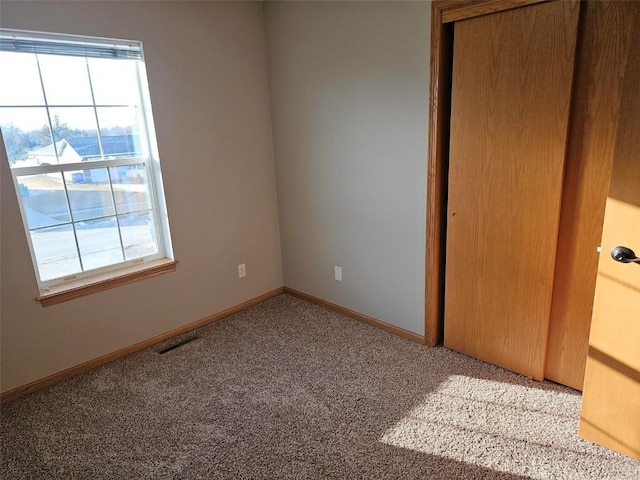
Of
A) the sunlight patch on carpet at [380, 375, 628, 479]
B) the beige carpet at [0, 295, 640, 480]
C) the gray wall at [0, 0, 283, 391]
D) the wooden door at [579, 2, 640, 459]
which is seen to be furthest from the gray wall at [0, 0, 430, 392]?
the wooden door at [579, 2, 640, 459]

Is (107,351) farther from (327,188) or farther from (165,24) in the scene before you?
(165,24)

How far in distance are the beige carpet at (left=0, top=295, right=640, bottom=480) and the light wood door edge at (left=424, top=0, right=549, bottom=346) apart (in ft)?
1.11

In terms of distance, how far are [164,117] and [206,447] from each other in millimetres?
1960

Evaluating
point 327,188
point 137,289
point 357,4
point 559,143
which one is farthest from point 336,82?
point 137,289

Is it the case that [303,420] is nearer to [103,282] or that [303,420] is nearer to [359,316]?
[359,316]

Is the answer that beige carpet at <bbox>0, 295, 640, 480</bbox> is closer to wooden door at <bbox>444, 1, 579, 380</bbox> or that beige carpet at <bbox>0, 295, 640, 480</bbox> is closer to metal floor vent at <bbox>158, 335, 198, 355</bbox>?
metal floor vent at <bbox>158, 335, 198, 355</bbox>

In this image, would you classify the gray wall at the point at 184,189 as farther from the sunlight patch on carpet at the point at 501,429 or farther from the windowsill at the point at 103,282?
the sunlight patch on carpet at the point at 501,429

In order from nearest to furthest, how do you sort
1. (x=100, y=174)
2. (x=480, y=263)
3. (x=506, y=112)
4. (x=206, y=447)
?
(x=206, y=447), (x=506, y=112), (x=480, y=263), (x=100, y=174)

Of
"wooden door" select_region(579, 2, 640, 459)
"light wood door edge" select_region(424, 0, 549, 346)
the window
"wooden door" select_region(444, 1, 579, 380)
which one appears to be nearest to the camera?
"wooden door" select_region(579, 2, 640, 459)

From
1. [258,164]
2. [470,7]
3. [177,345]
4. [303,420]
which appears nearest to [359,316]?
[303,420]

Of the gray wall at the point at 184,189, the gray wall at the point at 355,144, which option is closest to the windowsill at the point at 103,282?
the gray wall at the point at 184,189

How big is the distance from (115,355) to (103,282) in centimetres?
49

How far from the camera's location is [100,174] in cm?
265

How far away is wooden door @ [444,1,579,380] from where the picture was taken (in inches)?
78.2
